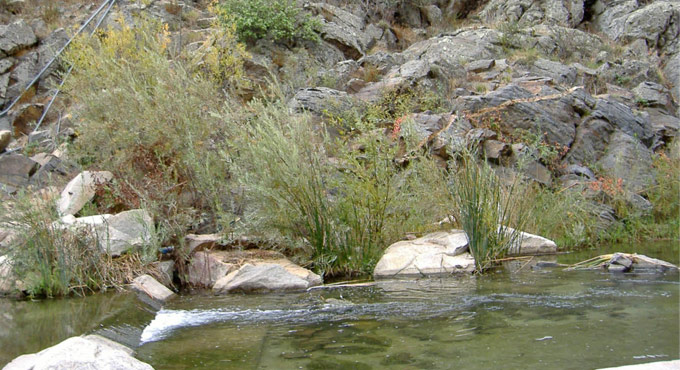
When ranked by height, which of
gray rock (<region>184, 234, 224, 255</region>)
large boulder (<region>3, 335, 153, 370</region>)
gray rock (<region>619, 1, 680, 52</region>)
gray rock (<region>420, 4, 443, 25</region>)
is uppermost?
gray rock (<region>420, 4, 443, 25</region>)

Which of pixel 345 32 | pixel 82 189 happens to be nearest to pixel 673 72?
pixel 345 32

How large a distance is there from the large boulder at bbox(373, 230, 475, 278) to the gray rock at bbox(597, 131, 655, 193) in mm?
5080

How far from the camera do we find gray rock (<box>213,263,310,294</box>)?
248 inches

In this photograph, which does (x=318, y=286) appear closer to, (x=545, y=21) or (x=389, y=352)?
(x=389, y=352)

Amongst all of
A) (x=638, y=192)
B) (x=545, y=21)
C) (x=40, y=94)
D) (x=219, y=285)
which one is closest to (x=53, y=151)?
(x=40, y=94)

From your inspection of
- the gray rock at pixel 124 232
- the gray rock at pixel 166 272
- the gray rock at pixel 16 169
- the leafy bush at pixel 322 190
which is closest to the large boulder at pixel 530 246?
the leafy bush at pixel 322 190

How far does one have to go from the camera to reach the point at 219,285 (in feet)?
21.1

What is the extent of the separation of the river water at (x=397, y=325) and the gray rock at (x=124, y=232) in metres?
0.73

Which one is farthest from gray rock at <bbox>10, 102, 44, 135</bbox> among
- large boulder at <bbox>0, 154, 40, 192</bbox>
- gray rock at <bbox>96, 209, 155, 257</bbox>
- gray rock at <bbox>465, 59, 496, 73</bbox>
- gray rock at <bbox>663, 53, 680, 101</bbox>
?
gray rock at <bbox>663, 53, 680, 101</bbox>

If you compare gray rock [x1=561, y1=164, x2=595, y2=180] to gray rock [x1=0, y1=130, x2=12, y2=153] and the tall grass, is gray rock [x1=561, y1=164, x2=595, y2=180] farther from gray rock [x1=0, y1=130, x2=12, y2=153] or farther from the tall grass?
gray rock [x1=0, y1=130, x2=12, y2=153]

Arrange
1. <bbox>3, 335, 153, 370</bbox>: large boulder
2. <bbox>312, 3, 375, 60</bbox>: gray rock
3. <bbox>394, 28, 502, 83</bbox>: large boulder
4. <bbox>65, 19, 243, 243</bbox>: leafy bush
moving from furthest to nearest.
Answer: <bbox>312, 3, 375, 60</bbox>: gray rock < <bbox>394, 28, 502, 83</bbox>: large boulder < <bbox>65, 19, 243, 243</bbox>: leafy bush < <bbox>3, 335, 153, 370</bbox>: large boulder

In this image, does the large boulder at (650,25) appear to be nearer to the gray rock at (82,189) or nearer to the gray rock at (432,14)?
the gray rock at (432,14)

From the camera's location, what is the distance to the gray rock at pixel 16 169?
1094cm

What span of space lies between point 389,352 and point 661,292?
2.82 metres
